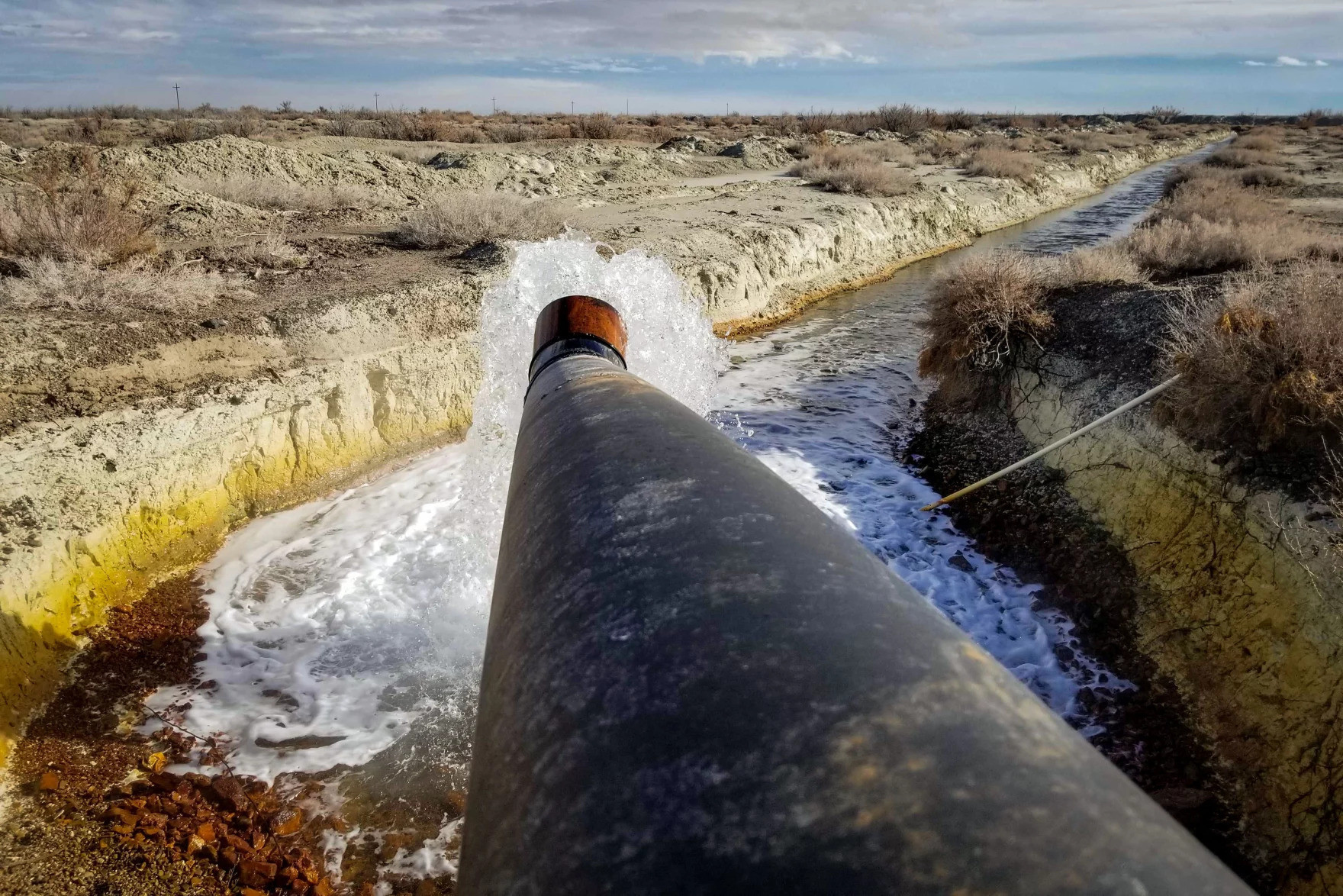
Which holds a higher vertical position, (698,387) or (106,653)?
(698,387)

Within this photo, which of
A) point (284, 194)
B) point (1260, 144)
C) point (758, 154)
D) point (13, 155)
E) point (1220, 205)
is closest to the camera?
point (284, 194)

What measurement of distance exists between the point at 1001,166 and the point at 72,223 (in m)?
28.6

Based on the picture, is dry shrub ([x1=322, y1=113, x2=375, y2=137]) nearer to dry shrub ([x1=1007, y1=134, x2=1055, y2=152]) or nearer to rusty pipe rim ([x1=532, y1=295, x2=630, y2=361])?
dry shrub ([x1=1007, y1=134, x2=1055, y2=152])

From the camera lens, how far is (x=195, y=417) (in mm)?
6641

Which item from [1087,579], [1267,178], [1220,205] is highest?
[1267,178]

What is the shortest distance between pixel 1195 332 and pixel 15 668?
8749 mm

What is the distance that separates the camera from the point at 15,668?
189 inches

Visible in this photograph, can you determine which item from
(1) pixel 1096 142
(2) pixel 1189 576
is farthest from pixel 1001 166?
(2) pixel 1189 576

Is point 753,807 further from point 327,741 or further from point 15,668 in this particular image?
point 15,668

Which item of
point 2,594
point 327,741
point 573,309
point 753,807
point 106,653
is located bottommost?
point 327,741

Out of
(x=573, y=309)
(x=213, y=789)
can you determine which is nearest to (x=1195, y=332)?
(x=573, y=309)

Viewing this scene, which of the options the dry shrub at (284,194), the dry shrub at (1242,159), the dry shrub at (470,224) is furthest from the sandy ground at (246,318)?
the dry shrub at (1242,159)

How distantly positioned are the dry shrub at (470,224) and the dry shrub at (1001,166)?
2134 cm

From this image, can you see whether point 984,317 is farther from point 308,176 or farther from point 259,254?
point 308,176
